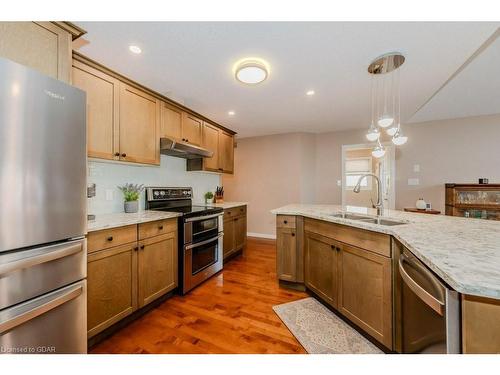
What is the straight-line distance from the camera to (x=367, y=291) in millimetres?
1485

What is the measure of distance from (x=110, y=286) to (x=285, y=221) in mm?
1724

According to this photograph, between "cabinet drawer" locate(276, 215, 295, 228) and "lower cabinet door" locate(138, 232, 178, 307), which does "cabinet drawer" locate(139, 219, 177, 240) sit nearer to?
"lower cabinet door" locate(138, 232, 178, 307)

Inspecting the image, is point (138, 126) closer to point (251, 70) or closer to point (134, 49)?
point (134, 49)

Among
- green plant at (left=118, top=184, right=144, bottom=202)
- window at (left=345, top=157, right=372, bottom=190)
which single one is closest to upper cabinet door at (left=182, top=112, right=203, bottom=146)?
green plant at (left=118, top=184, right=144, bottom=202)

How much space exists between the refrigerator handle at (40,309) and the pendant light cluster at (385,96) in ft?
9.23

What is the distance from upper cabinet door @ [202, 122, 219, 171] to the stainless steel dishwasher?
2.67 metres

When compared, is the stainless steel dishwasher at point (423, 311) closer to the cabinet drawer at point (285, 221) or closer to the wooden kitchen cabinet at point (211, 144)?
the cabinet drawer at point (285, 221)

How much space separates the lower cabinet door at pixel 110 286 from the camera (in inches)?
56.4

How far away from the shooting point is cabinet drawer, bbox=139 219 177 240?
5.91ft

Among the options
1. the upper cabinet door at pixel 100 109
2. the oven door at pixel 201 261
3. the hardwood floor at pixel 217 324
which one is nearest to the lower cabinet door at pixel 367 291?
the hardwood floor at pixel 217 324

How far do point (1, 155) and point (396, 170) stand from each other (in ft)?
17.2

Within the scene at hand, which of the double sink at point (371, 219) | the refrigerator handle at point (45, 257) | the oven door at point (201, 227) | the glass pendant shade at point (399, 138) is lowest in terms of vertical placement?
the oven door at point (201, 227)

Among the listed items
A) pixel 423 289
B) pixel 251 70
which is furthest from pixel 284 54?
pixel 423 289
